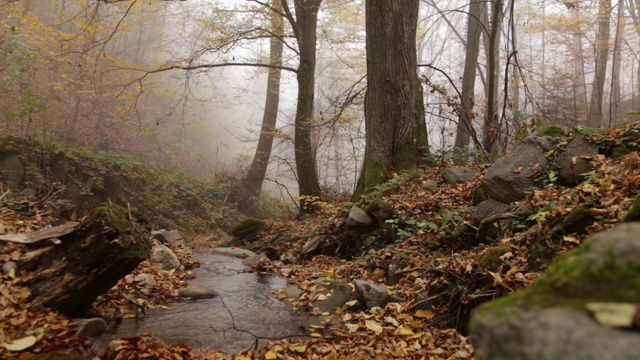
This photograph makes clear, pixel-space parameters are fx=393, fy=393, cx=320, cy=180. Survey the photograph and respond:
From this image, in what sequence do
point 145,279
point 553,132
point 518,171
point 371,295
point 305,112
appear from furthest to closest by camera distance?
1. point 305,112
2. point 553,132
3. point 518,171
4. point 145,279
5. point 371,295

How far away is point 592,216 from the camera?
10.4 ft

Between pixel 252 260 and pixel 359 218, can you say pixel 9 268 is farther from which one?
pixel 359 218

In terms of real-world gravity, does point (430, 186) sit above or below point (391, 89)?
below

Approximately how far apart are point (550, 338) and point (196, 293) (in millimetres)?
4139

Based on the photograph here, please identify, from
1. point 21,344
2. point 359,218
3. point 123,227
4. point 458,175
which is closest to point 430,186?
point 458,175

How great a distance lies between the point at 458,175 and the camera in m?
6.49

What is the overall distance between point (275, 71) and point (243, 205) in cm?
526

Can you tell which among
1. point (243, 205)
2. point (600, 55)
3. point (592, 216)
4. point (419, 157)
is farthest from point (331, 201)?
point (600, 55)

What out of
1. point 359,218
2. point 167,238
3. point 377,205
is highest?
point 377,205

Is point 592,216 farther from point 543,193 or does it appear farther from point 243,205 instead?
point 243,205

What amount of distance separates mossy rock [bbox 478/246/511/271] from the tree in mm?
3870

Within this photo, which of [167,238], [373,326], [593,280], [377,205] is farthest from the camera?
[167,238]

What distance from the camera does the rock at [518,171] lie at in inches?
183

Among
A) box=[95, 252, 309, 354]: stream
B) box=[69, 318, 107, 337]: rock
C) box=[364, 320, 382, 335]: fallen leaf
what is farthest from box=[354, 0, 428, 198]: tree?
box=[69, 318, 107, 337]: rock
